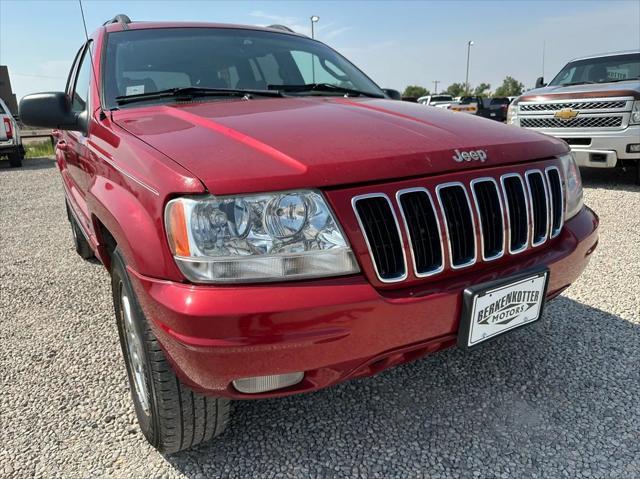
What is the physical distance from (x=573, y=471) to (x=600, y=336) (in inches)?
45.4

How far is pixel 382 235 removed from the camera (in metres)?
1.48

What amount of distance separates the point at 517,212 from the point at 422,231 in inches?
18.8

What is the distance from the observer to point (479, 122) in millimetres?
2092

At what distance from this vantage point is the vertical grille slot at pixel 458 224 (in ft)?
5.24

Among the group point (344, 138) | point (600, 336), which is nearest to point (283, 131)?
point (344, 138)

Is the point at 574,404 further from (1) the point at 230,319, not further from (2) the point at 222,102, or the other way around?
(2) the point at 222,102

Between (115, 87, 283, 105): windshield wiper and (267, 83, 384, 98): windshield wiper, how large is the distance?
0.61ft

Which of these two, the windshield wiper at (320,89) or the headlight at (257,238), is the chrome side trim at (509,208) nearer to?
the headlight at (257,238)

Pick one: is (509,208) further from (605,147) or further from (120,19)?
(605,147)

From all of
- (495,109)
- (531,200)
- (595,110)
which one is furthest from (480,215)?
(495,109)

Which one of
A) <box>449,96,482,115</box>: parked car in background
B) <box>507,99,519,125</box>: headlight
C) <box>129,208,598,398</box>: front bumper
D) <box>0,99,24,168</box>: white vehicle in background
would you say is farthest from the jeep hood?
<box>449,96,482,115</box>: parked car in background

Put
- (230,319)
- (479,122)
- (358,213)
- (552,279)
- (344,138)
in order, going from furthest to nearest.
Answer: (479,122) < (552,279) < (344,138) < (358,213) < (230,319)

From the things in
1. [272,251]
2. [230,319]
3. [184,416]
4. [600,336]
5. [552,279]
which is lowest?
[600,336]

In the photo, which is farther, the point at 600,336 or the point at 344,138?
the point at 600,336
